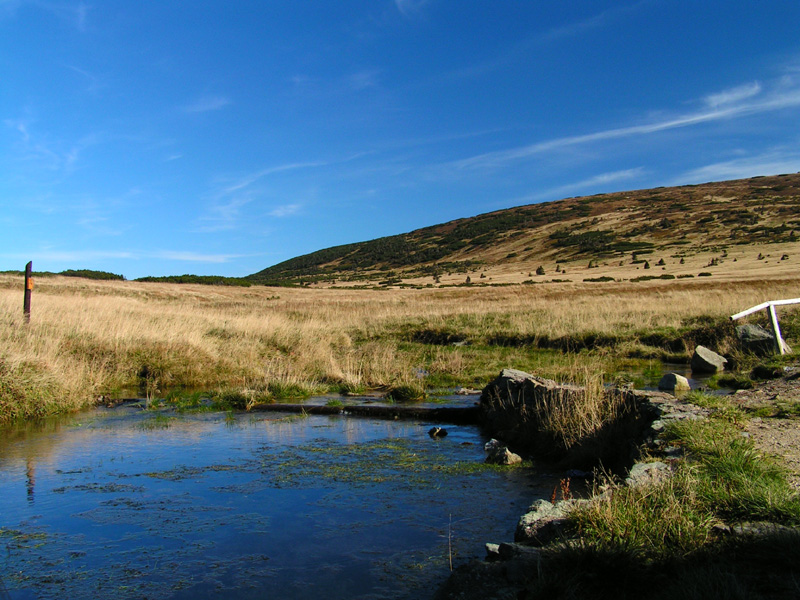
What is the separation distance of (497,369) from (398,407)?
205 inches

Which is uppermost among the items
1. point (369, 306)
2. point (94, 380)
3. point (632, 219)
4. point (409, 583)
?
point (632, 219)

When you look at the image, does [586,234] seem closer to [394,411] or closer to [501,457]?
[394,411]

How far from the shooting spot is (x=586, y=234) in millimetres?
100875

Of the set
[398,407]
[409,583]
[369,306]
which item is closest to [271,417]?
[398,407]

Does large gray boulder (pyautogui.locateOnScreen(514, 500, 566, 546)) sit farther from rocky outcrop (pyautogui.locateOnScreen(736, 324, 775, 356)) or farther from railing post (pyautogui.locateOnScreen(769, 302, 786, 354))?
rocky outcrop (pyautogui.locateOnScreen(736, 324, 775, 356))

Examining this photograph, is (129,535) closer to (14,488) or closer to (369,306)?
(14,488)

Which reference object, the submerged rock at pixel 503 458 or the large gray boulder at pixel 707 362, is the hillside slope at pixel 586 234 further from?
the submerged rock at pixel 503 458

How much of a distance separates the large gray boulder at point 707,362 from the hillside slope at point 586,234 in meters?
56.3

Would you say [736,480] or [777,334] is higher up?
[777,334]

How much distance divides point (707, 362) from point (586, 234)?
89.4 meters

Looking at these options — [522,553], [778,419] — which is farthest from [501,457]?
[522,553]

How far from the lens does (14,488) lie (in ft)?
23.4

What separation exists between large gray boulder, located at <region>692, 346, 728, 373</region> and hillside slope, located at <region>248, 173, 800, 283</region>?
2216 inches

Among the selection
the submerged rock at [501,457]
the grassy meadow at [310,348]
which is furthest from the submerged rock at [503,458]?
the grassy meadow at [310,348]
